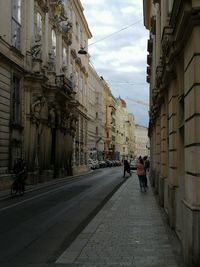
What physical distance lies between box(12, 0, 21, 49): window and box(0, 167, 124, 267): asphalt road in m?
12.5

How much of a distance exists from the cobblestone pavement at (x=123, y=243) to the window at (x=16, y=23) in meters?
18.2

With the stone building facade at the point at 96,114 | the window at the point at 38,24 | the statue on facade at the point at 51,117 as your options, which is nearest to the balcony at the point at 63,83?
the statue on facade at the point at 51,117

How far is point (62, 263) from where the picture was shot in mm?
8438

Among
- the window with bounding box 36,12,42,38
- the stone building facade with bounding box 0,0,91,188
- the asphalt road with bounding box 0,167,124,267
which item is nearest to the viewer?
the asphalt road with bounding box 0,167,124,267

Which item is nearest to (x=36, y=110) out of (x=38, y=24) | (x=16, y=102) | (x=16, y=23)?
(x=16, y=102)

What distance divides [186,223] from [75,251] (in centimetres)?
249

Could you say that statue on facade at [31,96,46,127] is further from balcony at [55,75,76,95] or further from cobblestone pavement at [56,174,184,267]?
cobblestone pavement at [56,174,184,267]

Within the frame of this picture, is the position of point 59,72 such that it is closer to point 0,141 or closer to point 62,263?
point 0,141

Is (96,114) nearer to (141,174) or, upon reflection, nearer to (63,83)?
(63,83)

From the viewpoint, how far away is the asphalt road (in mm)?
9244

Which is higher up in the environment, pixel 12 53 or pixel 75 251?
pixel 12 53

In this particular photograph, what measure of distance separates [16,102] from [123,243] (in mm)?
22370

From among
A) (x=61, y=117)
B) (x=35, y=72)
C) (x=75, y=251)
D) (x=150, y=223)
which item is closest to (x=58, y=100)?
(x=61, y=117)

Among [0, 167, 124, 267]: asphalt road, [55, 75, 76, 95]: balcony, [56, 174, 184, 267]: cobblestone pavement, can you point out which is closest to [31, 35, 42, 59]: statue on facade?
[55, 75, 76, 95]: balcony
